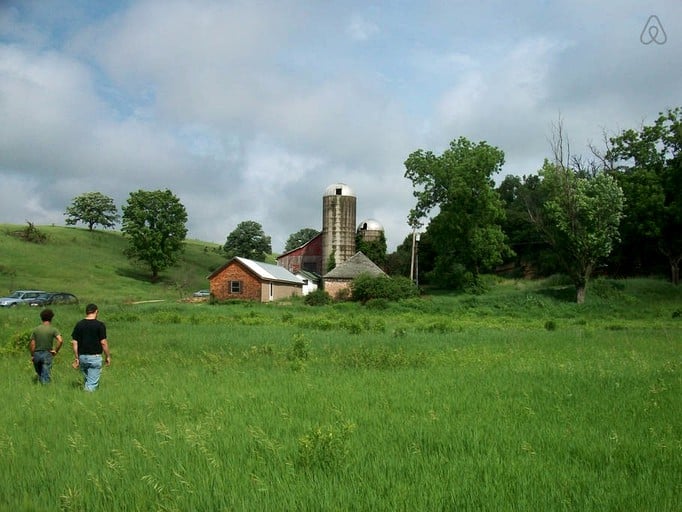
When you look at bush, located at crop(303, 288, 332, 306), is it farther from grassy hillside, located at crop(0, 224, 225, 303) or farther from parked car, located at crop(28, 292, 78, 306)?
parked car, located at crop(28, 292, 78, 306)

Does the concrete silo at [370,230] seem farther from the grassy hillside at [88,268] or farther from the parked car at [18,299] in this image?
the parked car at [18,299]

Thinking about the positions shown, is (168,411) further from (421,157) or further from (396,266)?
(396,266)

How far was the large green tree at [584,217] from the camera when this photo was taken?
44406mm

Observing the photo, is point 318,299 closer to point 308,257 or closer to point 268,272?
point 268,272

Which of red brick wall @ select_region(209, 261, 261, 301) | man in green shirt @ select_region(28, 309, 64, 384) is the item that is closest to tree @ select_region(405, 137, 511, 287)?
red brick wall @ select_region(209, 261, 261, 301)

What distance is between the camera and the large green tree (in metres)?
44.4

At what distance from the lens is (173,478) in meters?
6.03

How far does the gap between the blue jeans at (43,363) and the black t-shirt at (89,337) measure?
1.24 metres

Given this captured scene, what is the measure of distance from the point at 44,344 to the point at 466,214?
44.5 m

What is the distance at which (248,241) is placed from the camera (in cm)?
9819

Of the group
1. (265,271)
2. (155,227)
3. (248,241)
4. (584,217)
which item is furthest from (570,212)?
(248,241)

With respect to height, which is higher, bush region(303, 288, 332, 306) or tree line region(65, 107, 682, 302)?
tree line region(65, 107, 682, 302)

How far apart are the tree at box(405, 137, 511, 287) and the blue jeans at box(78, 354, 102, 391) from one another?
43590 mm

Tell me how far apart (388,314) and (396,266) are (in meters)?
30.0
